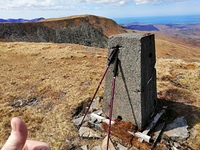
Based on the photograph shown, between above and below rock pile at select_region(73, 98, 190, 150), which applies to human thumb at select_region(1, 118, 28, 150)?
above

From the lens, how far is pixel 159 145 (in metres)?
6.78

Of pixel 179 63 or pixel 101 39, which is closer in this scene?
pixel 179 63

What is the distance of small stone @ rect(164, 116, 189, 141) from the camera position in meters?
7.01

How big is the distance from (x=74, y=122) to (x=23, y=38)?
42739 millimetres

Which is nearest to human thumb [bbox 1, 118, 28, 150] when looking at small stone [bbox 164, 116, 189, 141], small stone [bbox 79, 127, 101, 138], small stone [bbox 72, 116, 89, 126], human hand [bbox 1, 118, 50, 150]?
human hand [bbox 1, 118, 50, 150]

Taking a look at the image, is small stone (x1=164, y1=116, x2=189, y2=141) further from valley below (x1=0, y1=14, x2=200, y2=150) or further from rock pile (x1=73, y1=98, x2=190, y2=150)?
valley below (x1=0, y1=14, x2=200, y2=150)

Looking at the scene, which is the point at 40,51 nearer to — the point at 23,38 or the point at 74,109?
the point at 74,109

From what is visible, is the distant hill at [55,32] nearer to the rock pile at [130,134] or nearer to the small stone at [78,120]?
the small stone at [78,120]

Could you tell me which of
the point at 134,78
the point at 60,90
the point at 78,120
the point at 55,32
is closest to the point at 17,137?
the point at 134,78

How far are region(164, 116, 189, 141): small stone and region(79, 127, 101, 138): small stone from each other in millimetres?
2616

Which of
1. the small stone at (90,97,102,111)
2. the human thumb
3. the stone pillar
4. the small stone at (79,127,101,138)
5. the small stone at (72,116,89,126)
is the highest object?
the human thumb

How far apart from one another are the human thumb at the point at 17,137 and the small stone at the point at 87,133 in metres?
6.50

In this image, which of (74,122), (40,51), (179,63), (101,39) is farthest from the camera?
(101,39)

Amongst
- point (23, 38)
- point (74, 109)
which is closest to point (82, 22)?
point (23, 38)
